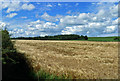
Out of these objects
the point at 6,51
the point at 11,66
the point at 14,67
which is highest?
the point at 6,51

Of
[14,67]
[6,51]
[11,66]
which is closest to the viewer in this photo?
[6,51]

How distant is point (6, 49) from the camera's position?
4.85 meters

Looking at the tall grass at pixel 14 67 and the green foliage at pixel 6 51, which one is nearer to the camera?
the green foliage at pixel 6 51

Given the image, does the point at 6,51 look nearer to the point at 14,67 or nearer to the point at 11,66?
the point at 11,66

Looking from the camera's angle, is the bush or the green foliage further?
the bush

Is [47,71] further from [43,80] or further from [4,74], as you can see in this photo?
[4,74]

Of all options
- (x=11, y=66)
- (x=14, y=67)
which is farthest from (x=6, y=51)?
(x=14, y=67)

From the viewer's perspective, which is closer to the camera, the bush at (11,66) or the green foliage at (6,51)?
the green foliage at (6,51)

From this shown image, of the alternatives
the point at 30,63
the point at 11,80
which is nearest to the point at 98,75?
the point at 30,63

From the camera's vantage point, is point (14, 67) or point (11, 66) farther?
point (14, 67)

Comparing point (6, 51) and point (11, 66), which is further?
point (11, 66)

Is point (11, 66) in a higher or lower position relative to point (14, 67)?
higher

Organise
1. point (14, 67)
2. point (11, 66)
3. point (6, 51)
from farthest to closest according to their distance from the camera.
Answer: point (14, 67), point (11, 66), point (6, 51)

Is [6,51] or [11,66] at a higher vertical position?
[6,51]
